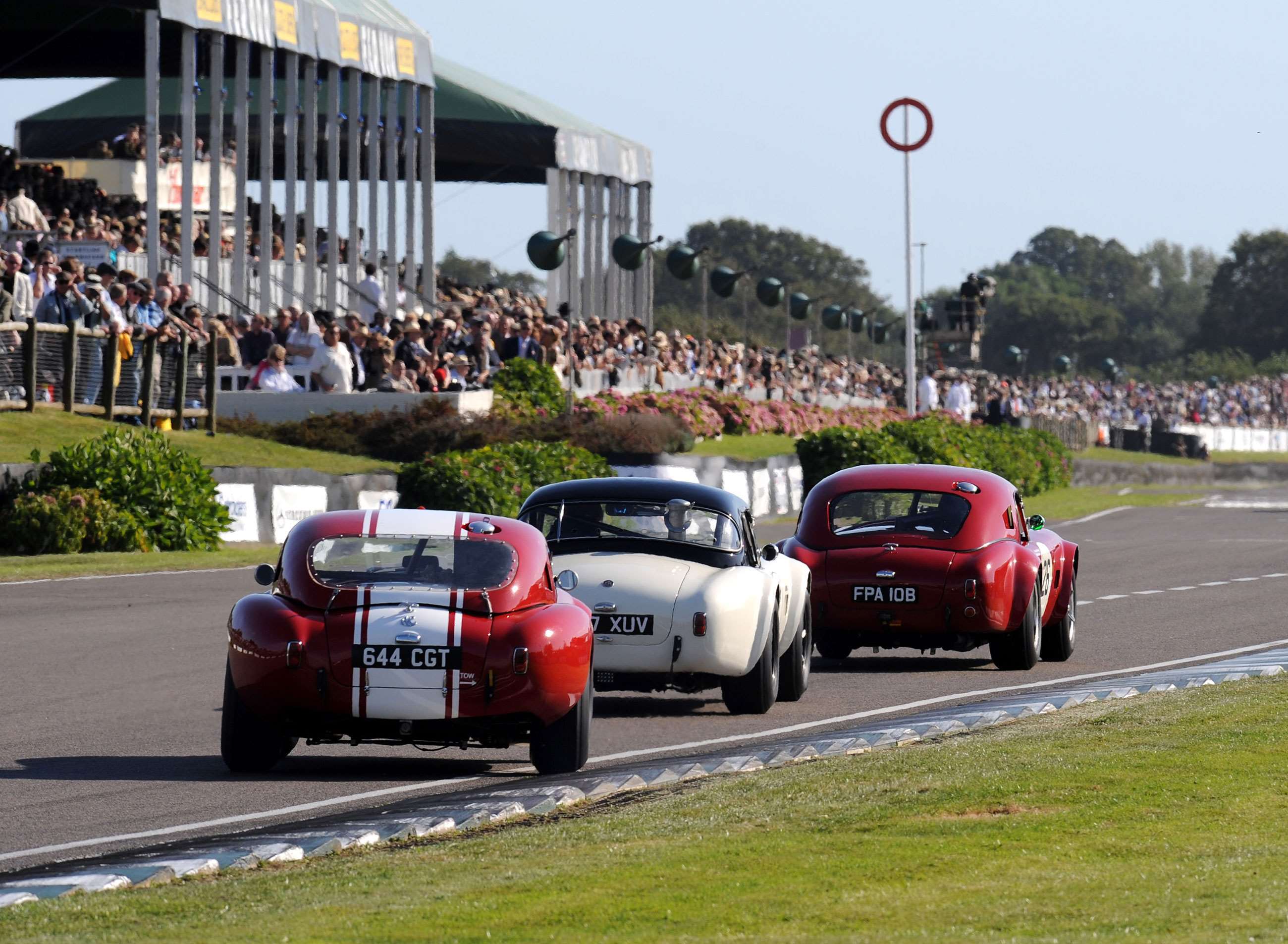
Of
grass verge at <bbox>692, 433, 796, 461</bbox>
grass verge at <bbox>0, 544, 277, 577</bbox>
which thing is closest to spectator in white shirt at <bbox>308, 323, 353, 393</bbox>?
grass verge at <bbox>692, 433, 796, 461</bbox>

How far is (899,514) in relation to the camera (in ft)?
55.4

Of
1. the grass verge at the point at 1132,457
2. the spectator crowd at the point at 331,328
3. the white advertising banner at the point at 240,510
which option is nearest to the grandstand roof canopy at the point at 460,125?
the spectator crowd at the point at 331,328

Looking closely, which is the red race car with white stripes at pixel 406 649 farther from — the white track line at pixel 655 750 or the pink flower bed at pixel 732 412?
the pink flower bed at pixel 732 412

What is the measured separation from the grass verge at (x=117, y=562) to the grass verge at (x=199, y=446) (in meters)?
1.51

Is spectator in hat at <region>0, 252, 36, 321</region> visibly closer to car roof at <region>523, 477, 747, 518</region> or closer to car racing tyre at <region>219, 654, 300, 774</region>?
car roof at <region>523, 477, 747, 518</region>

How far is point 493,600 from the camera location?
10.8 m

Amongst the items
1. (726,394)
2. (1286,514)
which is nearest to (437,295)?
(726,394)

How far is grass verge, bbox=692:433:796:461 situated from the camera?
4103 cm

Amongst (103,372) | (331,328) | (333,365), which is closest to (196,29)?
(331,328)

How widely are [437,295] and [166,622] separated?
38.1 metres

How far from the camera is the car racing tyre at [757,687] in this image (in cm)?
1344

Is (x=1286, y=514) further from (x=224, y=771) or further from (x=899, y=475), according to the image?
(x=224, y=771)

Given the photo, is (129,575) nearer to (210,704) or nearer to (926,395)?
(210,704)

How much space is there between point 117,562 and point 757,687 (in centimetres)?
1189
